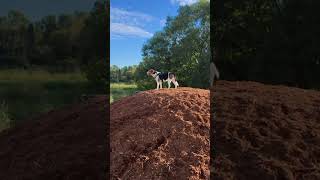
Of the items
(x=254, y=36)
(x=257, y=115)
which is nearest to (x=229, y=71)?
(x=254, y=36)

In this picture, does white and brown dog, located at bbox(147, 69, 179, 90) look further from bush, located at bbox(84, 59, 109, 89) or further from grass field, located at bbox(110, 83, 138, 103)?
bush, located at bbox(84, 59, 109, 89)

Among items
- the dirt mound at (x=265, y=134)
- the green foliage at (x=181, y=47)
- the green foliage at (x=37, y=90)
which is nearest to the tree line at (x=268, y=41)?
the green foliage at (x=181, y=47)

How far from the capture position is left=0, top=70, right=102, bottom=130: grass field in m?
7.10

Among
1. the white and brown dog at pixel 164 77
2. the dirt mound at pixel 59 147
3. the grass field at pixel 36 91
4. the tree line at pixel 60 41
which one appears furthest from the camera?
the tree line at pixel 60 41

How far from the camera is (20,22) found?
8000mm

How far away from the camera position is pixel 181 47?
670 cm

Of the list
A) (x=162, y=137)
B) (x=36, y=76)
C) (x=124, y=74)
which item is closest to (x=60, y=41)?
(x=36, y=76)

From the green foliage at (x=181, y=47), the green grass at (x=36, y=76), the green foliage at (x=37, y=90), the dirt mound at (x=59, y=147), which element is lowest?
the dirt mound at (x=59, y=147)

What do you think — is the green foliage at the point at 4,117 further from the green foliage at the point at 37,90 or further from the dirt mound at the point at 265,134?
the dirt mound at the point at 265,134

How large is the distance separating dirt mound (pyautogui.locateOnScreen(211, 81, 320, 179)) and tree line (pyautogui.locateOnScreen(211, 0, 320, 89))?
4.47 ft

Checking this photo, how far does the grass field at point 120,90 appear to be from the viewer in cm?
618

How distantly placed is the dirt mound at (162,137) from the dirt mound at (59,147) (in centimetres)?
18

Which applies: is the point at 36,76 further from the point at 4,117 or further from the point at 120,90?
the point at 120,90

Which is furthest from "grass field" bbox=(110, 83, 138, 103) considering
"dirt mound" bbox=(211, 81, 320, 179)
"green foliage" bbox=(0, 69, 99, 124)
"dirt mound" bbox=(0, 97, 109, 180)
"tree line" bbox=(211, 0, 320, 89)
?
"tree line" bbox=(211, 0, 320, 89)
